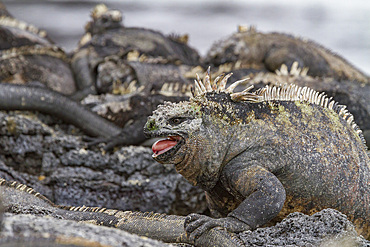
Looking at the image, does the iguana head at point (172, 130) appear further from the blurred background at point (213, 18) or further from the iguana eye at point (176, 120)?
the blurred background at point (213, 18)

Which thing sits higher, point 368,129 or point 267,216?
point 368,129

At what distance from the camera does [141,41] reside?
8648 millimetres

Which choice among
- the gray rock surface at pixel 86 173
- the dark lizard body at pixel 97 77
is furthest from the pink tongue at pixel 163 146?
the dark lizard body at pixel 97 77

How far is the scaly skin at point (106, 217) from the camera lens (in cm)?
252

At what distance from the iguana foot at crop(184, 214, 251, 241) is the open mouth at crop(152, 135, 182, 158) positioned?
0.38 m

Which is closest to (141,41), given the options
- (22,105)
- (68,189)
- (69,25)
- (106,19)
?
(106,19)

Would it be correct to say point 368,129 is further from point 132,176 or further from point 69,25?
point 69,25

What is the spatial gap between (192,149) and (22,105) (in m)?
2.91

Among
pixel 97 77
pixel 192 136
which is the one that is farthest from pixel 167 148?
pixel 97 77


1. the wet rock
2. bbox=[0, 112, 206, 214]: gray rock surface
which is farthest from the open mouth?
bbox=[0, 112, 206, 214]: gray rock surface

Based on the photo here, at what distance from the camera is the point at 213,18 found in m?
14.9

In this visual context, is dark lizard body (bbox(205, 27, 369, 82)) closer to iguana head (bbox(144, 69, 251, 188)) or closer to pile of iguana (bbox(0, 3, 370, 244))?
pile of iguana (bbox(0, 3, 370, 244))

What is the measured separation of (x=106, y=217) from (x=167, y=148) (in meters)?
0.60

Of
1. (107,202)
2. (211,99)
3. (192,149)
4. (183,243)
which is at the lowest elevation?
(107,202)
